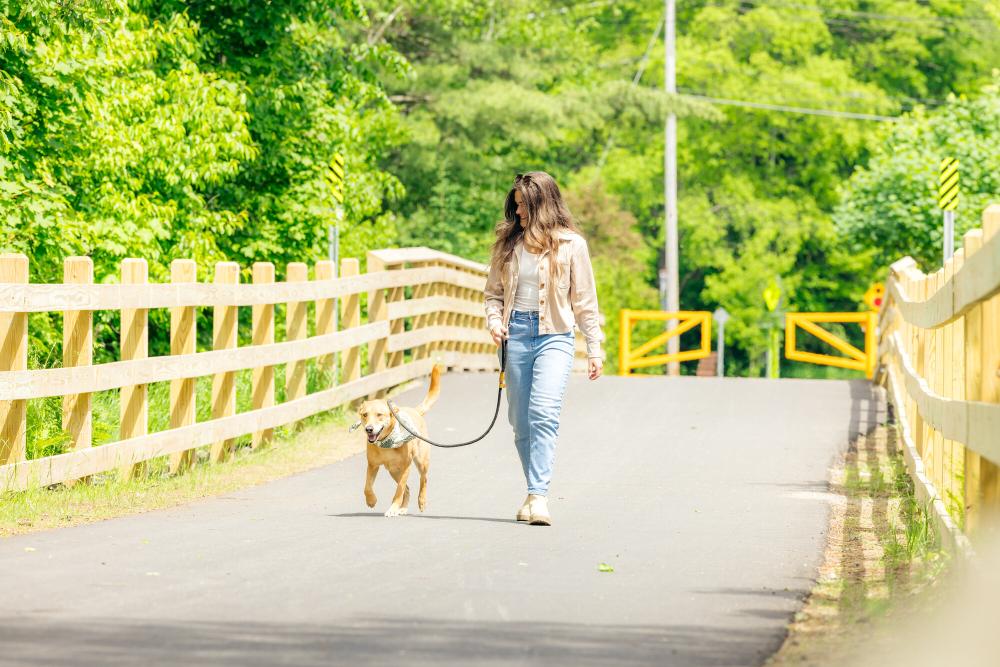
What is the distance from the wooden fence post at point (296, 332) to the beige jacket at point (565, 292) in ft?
14.8

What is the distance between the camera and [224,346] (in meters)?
11.8

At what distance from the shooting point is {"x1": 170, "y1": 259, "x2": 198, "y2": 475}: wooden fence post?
1088cm

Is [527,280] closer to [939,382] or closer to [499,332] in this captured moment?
[499,332]

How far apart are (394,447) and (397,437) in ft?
0.26

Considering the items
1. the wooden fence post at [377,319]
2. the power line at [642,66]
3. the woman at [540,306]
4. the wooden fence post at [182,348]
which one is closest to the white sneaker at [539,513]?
the woman at [540,306]

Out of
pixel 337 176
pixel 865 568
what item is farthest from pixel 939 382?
pixel 337 176

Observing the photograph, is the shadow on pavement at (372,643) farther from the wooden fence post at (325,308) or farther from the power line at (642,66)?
the power line at (642,66)

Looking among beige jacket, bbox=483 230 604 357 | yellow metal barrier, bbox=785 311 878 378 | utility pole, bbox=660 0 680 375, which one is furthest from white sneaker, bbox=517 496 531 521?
utility pole, bbox=660 0 680 375

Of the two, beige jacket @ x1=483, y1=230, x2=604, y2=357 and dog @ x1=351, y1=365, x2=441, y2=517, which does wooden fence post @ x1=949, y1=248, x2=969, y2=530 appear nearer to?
beige jacket @ x1=483, y1=230, x2=604, y2=357

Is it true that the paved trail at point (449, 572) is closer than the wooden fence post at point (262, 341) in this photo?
Yes

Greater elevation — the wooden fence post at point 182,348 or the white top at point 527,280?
the white top at point 527,280

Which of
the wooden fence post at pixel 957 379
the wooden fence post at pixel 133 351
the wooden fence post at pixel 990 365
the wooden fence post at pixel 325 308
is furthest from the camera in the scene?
the wooden fence post at pixel 325 308

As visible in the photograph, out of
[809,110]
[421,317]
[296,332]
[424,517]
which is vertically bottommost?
[424,517]

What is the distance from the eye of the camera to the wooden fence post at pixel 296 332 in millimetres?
13180
